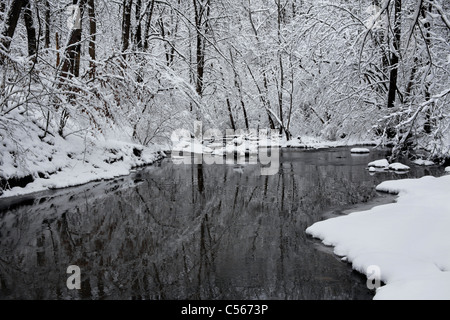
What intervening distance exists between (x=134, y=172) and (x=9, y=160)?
4.33 metres

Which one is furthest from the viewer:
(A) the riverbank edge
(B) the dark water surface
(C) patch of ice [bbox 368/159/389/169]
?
(C) patch of ice [bbox 368/159/389/169]

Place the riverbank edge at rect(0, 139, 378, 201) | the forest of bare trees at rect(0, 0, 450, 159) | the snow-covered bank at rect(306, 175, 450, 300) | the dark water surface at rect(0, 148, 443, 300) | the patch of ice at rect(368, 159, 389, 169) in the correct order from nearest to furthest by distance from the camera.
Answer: the snow-covered bank at rect(306, 175, 450, 300)
the dark water surface at rect(0, 148, 443, 300)
the riverbank edge at rect(0, 139, 378, 201)
the forest of bare trees at rect(0, 0, 450, 159)
the patch of ice at rect(368, 159, 389, 169)

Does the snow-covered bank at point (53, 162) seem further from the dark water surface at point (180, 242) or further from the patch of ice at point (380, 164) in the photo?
the patch of ice at point (380, 164)

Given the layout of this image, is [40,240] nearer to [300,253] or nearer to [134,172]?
[300,253]

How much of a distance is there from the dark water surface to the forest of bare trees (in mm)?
2302

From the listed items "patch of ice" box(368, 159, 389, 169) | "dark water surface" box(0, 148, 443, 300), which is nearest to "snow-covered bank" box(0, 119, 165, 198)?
"dark water surface" box(0, 148, 443, 300)

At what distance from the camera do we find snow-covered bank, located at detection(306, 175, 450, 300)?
10.9 ft

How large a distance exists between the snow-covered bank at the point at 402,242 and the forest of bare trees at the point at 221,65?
2134mm

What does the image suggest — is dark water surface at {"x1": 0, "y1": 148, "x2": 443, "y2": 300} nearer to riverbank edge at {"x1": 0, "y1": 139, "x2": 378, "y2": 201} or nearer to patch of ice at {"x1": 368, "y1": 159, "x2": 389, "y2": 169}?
riverbank edge at {"x1": 0, "y1": 139, "x2": 378, "y2": 201}

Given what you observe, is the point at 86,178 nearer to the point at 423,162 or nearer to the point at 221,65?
the point at 423,162

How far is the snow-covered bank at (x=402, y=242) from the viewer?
3.33 metres

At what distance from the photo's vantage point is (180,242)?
16.6ft

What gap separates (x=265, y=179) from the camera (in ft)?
33.8

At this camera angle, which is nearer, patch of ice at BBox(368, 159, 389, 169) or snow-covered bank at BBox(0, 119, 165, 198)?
snow-covered bank at BBox(0, 119, 165, 198)
